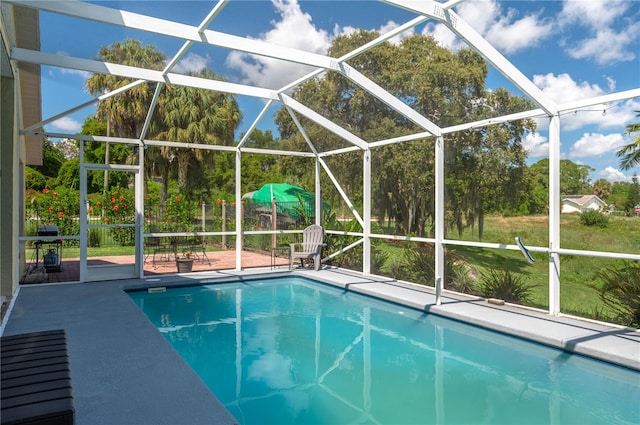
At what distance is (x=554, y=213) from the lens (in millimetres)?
5812

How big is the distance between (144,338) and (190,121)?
36.0 ft

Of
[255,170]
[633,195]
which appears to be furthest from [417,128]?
[255,170]

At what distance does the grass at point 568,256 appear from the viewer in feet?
18.1

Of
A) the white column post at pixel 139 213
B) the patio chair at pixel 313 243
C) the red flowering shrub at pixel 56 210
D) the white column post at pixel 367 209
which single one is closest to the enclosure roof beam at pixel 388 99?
the white column post at pixel 367 209

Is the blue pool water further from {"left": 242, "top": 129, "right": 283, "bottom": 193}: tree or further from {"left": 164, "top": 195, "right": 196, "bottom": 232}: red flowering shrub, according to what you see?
{"left": 242, "top": 129, "right": 283, "bottom": 193}: tree

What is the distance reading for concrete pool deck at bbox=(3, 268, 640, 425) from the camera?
10.1 feet

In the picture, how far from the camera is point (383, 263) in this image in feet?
30.5

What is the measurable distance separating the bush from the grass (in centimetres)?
5

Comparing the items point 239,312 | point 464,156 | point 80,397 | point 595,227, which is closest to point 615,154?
point 595,227

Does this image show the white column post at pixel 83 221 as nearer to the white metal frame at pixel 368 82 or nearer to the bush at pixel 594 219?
the white metal frame at pixel 368 82

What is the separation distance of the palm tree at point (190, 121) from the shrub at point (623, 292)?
12.2 m

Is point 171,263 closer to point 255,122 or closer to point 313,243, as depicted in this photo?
point 313,243

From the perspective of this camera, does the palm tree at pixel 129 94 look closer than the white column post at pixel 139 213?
No

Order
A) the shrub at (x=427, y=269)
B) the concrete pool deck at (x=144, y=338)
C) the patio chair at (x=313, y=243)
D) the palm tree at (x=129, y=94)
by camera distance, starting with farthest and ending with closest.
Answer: the palm tree at (x=129, y=94) < the patio chair at (x=313, y=243) < the shrub at (x=427, y=269) < the concrete pool deck at (x=144, y=338)
